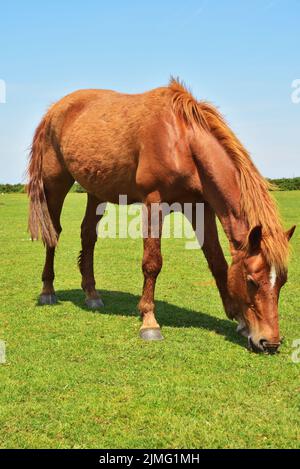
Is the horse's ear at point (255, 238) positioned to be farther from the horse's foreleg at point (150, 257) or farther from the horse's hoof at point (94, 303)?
the horse's hoof at point (94, 303)

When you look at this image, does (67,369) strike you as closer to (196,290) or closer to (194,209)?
(194,209)

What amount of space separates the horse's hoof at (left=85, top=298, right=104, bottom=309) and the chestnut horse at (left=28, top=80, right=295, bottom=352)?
0.6 inches

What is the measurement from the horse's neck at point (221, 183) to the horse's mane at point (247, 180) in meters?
0.09

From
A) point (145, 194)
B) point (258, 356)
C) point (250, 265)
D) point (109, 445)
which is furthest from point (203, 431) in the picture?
point (145, 194)

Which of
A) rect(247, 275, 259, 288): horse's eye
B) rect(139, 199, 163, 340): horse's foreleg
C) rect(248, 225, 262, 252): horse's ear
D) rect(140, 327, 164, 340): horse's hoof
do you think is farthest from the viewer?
rect(139, 199, 163, 340): horse's foreleg

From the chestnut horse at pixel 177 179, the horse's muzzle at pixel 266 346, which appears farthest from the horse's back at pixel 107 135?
the horse's muzzle at pixel 266 346

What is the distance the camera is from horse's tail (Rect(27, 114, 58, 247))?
768cm

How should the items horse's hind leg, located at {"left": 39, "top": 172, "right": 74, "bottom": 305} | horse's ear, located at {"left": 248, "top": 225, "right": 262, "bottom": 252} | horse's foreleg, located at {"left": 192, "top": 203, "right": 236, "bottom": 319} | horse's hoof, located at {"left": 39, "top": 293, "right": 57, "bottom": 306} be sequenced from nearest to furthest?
horse's ear, located at {"left": 248, "top": 225, "right": 262, "bottom": 252}
horse's foreleg, located at {"left": 192, "top": 203, "right": 236, "bottom": 319}
horse's hoof, located at {"left": 39, "top": 293, "right": 57, "bottom": 306}
horse's hind leg, located at {"left": 39, "top": 172, "right": 74, "bottom": 305}

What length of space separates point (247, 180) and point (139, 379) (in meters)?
2.40

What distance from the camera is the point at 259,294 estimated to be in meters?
4.96

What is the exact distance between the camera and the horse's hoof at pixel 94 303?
735cm

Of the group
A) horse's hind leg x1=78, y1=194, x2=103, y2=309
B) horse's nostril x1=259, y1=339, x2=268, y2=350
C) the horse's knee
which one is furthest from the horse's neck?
horse's hind leg x1=78, y1=194, x2=103, y2=309

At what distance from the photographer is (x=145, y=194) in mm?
5953

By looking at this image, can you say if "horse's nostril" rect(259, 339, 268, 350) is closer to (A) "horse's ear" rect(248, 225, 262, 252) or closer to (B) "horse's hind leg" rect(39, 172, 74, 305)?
(A) "horse's ear" rect(248, 225, 262, 252)
